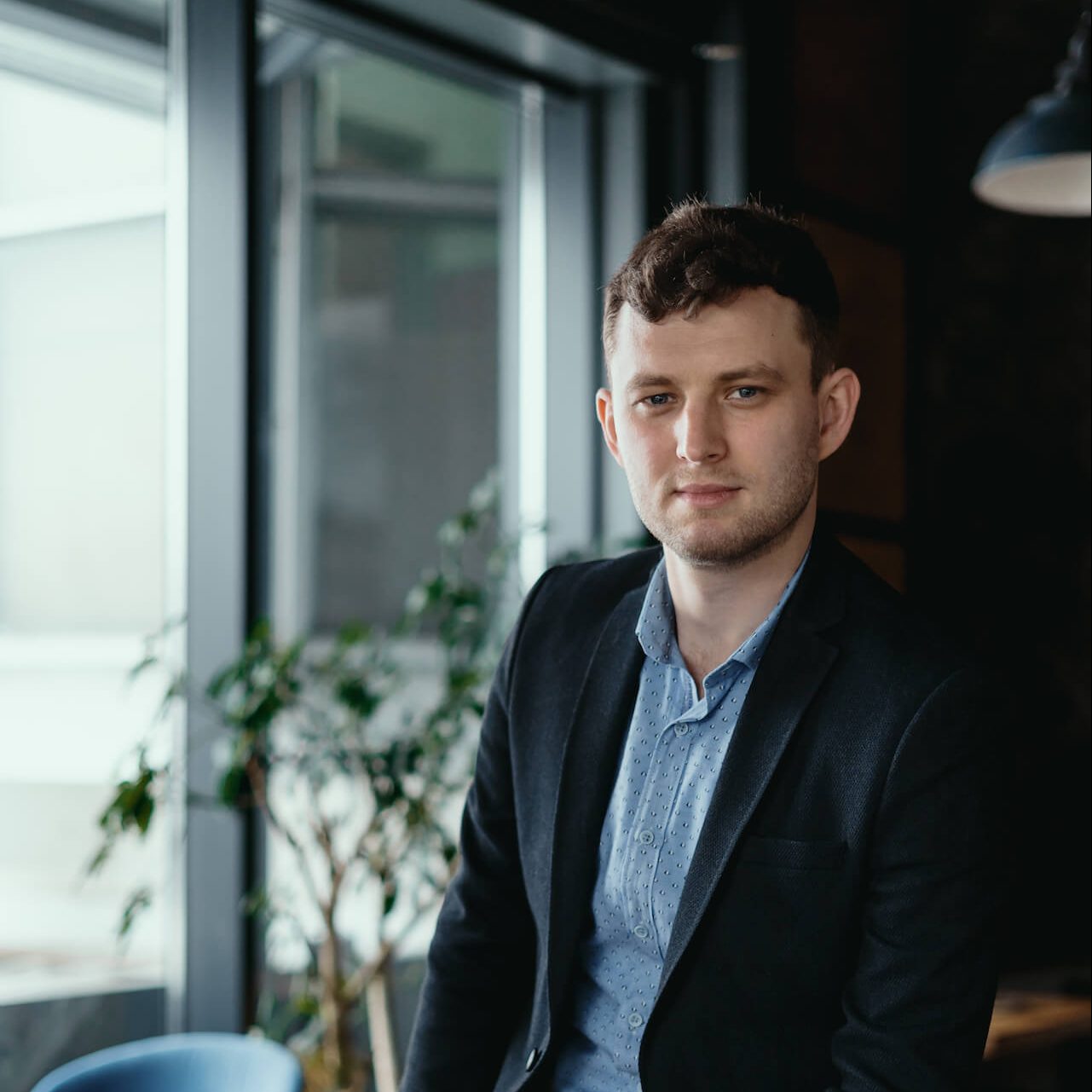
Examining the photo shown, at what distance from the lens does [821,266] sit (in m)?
1.38

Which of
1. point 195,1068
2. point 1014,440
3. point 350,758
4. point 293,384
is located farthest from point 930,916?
point 293,384

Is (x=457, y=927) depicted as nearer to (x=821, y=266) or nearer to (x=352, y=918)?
(x=821, y=266)

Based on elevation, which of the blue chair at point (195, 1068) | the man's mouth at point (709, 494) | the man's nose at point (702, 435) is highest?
the man's nose at point (702, 435)

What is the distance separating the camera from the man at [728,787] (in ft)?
4.03

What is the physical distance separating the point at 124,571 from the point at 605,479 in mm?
1194

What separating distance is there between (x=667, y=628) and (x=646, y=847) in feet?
0.80

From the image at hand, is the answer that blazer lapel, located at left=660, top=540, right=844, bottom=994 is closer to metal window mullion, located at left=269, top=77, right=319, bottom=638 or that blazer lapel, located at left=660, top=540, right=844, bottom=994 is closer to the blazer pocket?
the blazer pocket

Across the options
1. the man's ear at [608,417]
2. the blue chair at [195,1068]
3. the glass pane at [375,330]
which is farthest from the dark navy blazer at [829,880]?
the glass pane at [375,330]

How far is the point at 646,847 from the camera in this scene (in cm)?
137

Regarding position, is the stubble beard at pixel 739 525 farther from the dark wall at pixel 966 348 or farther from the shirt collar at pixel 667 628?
the dark wall at pixel 966 348

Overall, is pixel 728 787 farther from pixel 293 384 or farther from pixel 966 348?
pixel 293 384

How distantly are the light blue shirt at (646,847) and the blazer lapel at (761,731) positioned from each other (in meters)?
0.04

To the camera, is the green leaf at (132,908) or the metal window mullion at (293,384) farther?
the metal window mullion at (293,384)

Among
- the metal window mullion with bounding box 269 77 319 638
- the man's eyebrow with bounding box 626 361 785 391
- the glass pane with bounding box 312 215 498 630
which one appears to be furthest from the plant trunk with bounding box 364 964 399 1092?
the glass pane with bounding box 312 215 498 630
